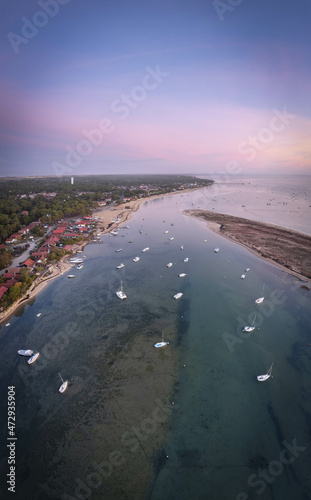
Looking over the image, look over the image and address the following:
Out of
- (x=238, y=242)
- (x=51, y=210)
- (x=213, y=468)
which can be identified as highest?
(x=51, y=210)

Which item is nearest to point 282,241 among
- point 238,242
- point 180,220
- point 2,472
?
point 238,242

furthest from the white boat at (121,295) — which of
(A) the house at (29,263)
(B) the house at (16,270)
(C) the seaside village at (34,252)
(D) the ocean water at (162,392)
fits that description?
(A) the house at (29,263)

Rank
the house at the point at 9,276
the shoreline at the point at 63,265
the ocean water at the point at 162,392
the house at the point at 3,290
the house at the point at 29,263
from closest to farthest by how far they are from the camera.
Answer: the ocean water at the point at 162,392
the shoreline at the point at 63,265
the house at the point at 3,290
the house at the point at 9,276
the house at the point at 29,263

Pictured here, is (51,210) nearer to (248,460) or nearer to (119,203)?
(119,203)

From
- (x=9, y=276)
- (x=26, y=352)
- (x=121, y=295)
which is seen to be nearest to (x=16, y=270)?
(x=9, y=276)

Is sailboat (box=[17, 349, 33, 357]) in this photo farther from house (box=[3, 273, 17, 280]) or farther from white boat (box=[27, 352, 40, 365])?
house (box=[3, 273, 17, 280])

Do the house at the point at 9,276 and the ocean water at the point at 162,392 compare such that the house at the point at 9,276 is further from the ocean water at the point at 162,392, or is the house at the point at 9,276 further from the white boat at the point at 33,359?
the white boat at the point at 33,359

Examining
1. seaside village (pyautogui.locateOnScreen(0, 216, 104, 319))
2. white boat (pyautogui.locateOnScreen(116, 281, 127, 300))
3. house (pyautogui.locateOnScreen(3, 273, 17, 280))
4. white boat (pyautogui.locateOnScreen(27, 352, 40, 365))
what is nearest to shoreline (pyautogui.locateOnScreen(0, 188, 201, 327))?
seaside village (pyautogui.locateOnScreen(0, 216, 104, 319))
